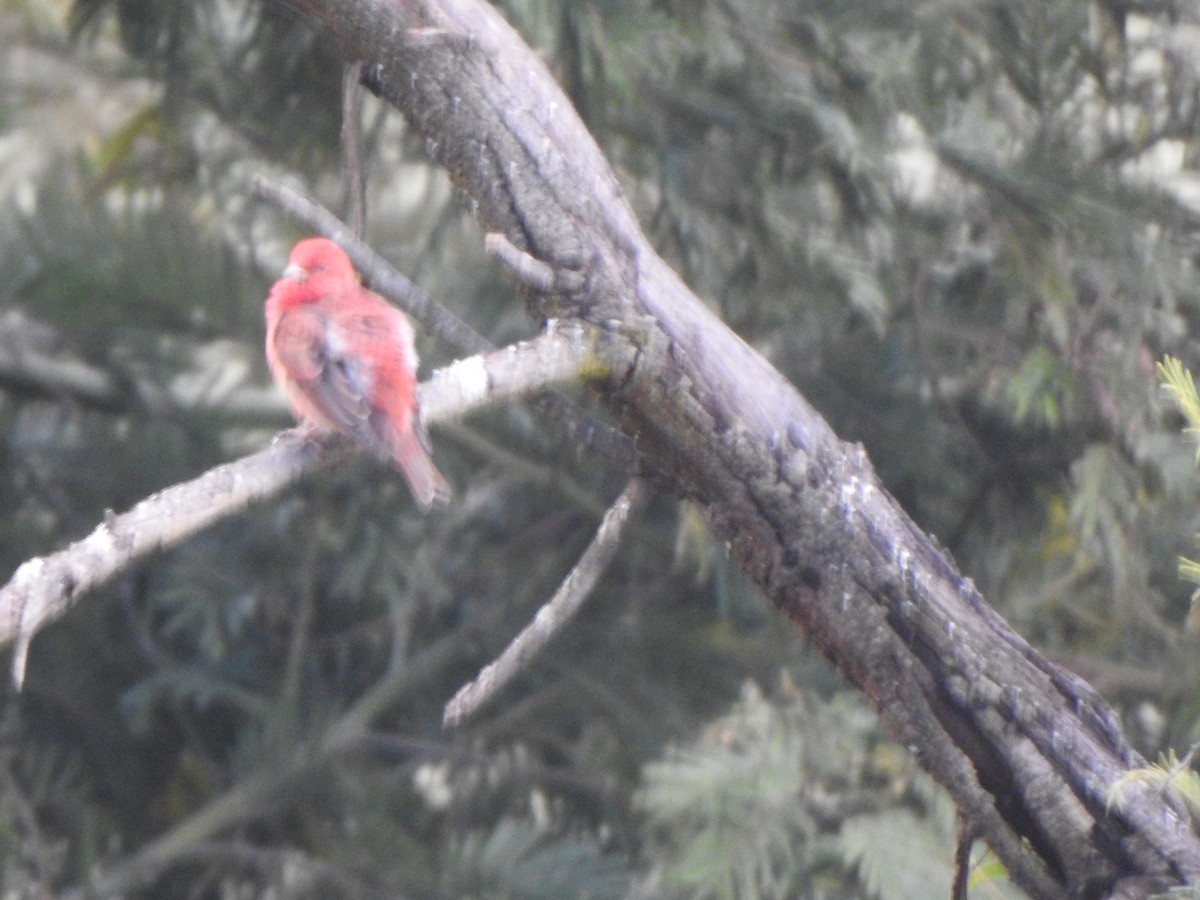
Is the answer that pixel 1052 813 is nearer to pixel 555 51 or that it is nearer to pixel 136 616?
pixel 555 51

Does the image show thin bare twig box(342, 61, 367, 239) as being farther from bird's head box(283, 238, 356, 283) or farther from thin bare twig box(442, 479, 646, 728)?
bird's head box(283, 238, 356, 283)

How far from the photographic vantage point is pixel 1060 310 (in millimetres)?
3969

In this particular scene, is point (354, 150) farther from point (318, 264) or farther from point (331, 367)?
point (318, 264)

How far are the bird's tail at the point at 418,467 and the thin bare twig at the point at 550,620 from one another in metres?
0.68

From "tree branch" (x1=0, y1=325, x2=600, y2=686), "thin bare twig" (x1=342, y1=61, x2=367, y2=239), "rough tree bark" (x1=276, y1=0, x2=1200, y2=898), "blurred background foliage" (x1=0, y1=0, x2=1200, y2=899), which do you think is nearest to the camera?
"tree branch" (x1=0, y1=325, x2=600, y2=686)

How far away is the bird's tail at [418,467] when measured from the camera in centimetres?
305

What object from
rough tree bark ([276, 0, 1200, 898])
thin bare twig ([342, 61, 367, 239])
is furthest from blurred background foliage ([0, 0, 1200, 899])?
thin bare twig ([342, 61, 367, 239])

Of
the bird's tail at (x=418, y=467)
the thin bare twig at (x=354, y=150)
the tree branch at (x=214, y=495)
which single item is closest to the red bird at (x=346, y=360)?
the bird's tail at (x=418, y=467)

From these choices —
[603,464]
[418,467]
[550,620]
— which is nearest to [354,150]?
[418,467]

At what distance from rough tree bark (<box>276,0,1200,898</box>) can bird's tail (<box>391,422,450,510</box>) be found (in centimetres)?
68

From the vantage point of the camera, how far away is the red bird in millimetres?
3066

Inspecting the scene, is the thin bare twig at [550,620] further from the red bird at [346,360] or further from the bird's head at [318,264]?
the bird's head at [318,264]

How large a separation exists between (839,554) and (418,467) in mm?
995

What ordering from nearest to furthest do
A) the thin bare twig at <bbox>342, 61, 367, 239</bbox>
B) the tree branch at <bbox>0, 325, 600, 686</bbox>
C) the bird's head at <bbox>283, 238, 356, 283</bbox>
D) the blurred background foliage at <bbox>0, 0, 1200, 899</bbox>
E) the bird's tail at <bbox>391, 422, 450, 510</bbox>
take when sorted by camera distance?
the tree branch at <bbox>0, 325, 600, 686</bbox>
the thin bare twig at <bbox>342, 61, 367, 239</bbox>
the bird's tail at <bbox>391, 422, 450, 510</bbox>
the bird's head at <bbox>283, 238, 356, 283</bbox>
the blurred background foliage at <bbox>0, 0, 1200, 899</bbox>
